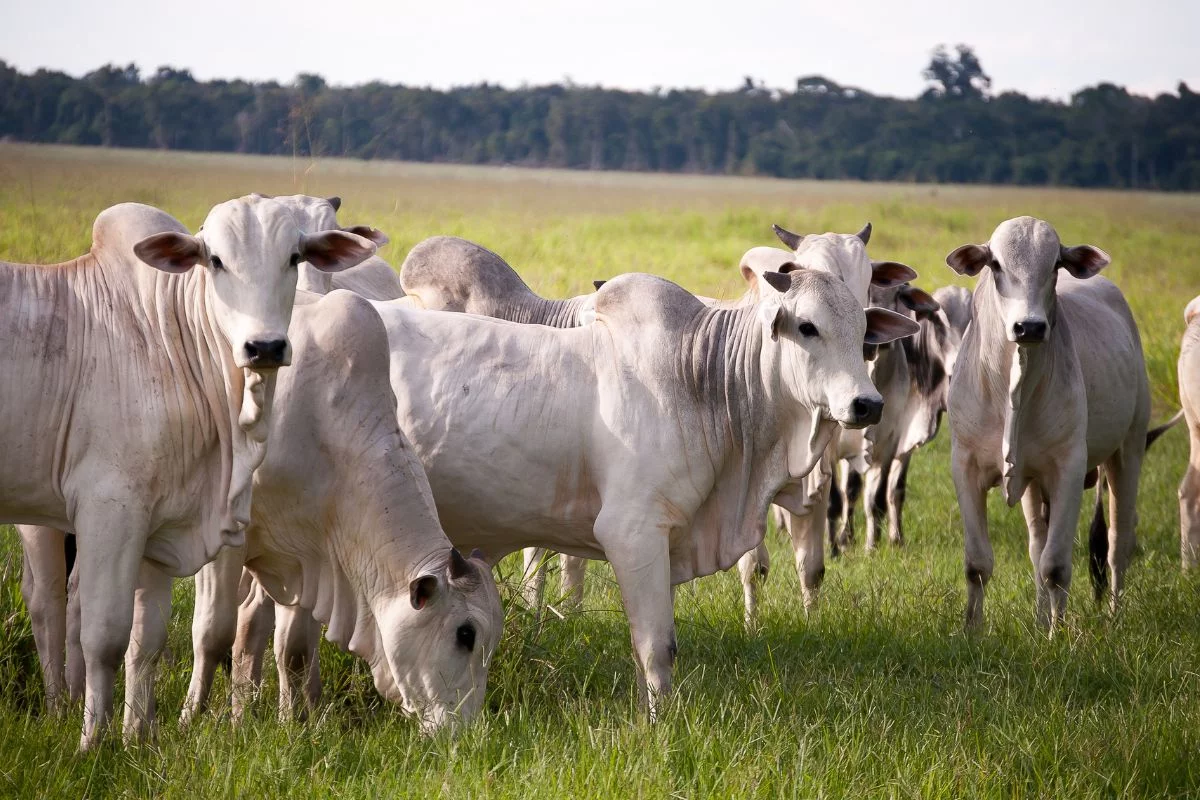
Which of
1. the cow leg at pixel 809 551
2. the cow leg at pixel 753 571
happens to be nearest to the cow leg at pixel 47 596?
the cow leg at pixel 753 571

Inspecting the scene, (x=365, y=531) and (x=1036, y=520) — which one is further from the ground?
(x=365, y=531)

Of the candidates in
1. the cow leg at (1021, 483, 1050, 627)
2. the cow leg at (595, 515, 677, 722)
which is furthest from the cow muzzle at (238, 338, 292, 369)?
the cow leg at (1021, 483, 1050, 627)

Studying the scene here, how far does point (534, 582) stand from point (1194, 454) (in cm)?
403

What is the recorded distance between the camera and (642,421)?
4.38 metres

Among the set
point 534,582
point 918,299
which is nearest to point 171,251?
point 534,582

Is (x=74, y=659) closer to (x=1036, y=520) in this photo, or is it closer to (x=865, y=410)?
(x=865, y=410)

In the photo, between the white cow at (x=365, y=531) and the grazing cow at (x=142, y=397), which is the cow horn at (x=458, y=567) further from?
the grazing cow at (x=142, y=397)

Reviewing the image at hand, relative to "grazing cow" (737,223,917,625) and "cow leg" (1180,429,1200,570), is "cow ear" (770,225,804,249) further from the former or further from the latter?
"cow leg" (1180,429,1200,570)

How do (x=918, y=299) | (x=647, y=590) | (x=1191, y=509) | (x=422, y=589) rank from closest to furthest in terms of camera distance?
(x=422, y=589), (x=647, y=590), (x=918, y=299), (x=1191, y=509)

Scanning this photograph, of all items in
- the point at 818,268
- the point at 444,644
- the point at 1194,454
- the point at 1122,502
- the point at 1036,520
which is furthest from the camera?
the point at 1194,454

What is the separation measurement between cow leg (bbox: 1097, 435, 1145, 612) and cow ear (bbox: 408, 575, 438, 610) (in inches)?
153

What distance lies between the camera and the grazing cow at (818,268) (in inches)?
216

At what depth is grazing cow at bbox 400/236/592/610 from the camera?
554 cm

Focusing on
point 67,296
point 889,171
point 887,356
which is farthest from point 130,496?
point 889,171
